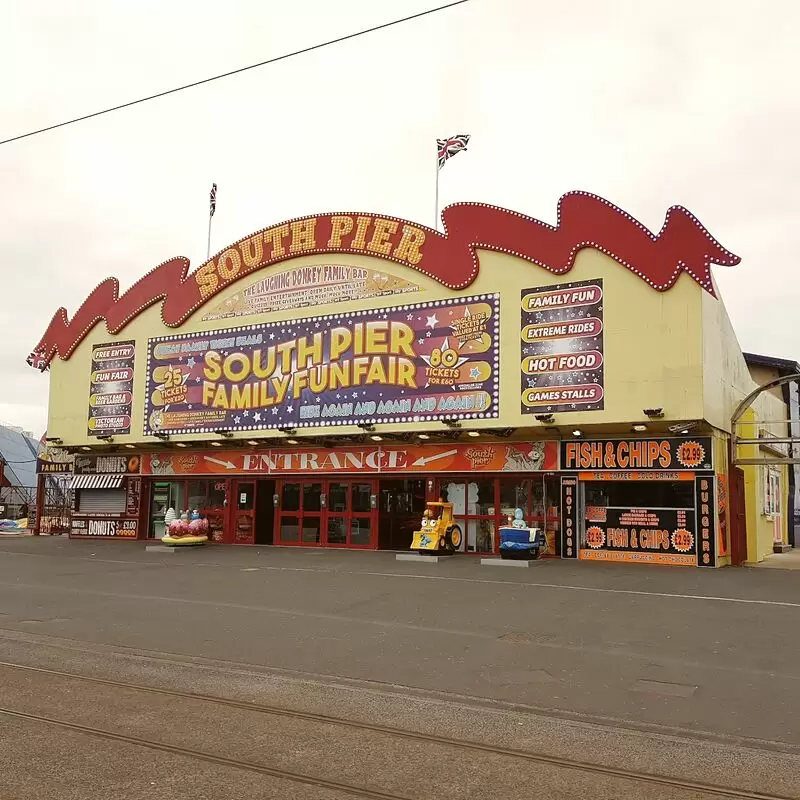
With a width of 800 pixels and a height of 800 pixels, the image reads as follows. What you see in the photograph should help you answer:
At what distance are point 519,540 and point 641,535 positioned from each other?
3.27 meters

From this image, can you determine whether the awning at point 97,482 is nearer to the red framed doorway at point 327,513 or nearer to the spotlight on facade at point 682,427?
the red framed doorway at point 327,513

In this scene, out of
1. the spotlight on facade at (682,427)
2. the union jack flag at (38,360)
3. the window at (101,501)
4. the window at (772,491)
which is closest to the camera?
the spotlight on facade at (682,427)

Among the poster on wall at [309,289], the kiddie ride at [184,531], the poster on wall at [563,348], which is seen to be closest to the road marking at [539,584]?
the kiddie ride at [184,531]

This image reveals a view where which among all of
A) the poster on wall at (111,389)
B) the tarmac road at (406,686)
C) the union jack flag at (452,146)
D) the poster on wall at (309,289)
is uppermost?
the union jack flag at (452,146)

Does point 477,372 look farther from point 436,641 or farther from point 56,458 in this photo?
point 56,458

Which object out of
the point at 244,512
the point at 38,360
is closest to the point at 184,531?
the point at 244,512

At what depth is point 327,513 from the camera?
1038 inches

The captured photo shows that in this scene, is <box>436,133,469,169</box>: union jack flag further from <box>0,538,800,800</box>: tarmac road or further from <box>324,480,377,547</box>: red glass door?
<box>0,538,800,800</box>: tarmac road

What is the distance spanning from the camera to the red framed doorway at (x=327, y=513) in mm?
25656

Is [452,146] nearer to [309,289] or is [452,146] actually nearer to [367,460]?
[309,289]

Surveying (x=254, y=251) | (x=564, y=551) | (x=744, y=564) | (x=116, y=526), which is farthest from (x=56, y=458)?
(x=744, y=564)

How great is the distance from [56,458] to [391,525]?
15.7 metres

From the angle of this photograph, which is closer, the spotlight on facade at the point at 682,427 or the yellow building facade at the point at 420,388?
the spotlight on facade at the point at 682,427

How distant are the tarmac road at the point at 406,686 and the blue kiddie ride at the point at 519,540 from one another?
3301mm
